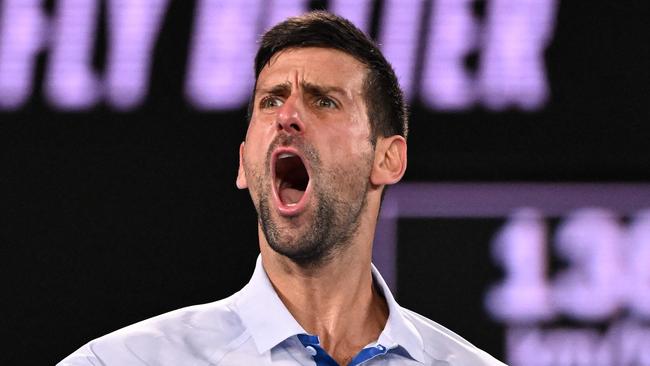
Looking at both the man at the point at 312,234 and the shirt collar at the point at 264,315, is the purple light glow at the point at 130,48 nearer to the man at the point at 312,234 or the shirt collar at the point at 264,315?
the man at the point at 312,234

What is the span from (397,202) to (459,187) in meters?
→ 0.18

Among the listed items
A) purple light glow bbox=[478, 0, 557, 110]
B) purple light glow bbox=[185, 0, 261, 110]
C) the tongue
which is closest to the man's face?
the tongue

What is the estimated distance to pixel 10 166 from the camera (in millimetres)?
3617

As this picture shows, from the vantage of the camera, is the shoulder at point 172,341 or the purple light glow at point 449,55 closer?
the shoulder at point 172,341

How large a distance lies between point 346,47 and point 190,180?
3.63ft

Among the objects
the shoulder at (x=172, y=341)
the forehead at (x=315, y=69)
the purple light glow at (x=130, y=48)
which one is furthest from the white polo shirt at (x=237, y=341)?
the purple light glow at (x=130, y=48)

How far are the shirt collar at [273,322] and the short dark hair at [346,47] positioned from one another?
38 centimetres

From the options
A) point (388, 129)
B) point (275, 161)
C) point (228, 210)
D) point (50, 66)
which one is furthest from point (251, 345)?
point (50, 66)

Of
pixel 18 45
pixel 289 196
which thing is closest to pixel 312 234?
pixel 289 196

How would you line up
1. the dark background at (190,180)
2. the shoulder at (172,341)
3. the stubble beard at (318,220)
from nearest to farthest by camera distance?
the shoulder at (172,341), the stubble beard at (318,220), the dark background at (190,180)

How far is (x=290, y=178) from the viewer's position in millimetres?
2709

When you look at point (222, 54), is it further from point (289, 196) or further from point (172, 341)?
point (172, 341)

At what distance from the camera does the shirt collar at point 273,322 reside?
244 cm

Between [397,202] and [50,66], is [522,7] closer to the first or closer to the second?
[397,202]
